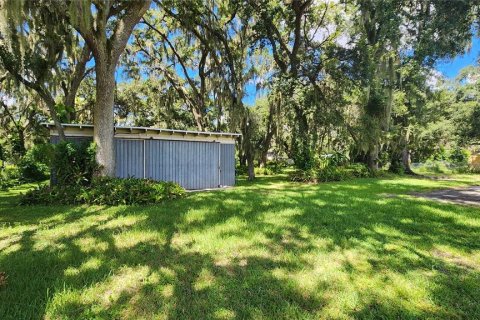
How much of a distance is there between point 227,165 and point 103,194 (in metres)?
5.54

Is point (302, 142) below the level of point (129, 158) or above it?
above

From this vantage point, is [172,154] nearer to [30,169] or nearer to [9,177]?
[9,177]

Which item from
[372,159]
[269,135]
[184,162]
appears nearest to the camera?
[184,162]

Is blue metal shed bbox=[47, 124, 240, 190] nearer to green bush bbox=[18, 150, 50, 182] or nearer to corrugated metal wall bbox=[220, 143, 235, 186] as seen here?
corrugated metal wall bbox=[220, 143, 235, 186]

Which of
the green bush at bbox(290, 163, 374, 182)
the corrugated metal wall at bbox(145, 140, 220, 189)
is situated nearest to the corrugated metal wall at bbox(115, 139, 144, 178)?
the corrugated metal wall at bbox(145, 140, 220, 189)

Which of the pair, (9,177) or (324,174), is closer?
(9,177)

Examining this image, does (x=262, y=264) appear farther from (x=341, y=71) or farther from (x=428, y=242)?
(x=341, y=71)

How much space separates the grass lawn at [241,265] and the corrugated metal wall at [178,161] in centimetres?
A: 377

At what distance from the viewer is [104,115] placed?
7.64 metres

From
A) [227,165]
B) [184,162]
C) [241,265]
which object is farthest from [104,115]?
[241,265]

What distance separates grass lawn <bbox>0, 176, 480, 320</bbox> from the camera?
2.37 metres

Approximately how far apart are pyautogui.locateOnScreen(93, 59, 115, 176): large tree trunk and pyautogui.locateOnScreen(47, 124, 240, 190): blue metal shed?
1027mm

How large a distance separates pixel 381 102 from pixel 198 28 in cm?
1049

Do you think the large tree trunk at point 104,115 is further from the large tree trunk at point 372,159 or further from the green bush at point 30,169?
the large tree trunk at point 372,159
